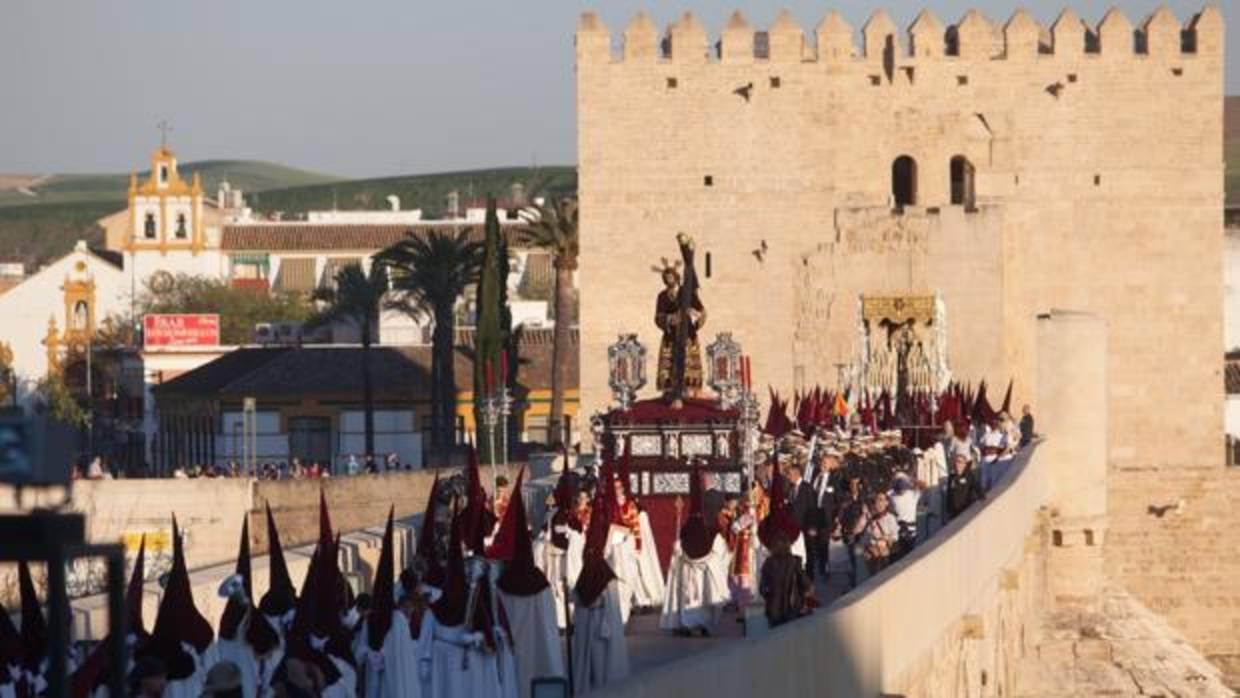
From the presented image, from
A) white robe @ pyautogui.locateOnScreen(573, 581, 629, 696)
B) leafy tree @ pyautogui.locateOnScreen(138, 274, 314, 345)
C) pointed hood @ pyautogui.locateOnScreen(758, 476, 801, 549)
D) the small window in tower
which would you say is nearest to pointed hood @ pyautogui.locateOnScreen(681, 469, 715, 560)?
pointed hood @ pyautogui.locateOnScreen(758, 476, 801, 549)

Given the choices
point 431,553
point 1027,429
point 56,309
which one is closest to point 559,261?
point 1027,429

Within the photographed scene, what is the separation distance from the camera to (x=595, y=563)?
57.6 feet

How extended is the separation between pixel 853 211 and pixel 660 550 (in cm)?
2567

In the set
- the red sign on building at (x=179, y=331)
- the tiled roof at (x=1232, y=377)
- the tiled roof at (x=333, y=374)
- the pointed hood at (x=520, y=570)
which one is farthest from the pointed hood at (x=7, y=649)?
the red sign on building at (x=179, y=331)

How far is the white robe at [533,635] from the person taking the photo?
A: 635 inches

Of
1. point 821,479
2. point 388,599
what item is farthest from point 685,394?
point 388,599

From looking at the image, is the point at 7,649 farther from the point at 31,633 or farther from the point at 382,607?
the point at 382,607

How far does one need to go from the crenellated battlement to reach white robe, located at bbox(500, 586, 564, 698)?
105ft

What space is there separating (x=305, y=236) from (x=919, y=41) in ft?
255

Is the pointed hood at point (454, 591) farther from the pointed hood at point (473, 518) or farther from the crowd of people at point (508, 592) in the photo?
the pointed hood at point (473, 518)

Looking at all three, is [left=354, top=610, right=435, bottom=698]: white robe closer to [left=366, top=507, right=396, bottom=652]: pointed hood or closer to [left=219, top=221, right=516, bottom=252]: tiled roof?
[left=366, top=507, right=396, bottom=652]: pointed hood

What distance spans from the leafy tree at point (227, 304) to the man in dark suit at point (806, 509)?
257 ft

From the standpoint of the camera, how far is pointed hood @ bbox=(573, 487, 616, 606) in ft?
56.2

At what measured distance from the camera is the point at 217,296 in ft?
Answer: 347
